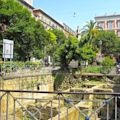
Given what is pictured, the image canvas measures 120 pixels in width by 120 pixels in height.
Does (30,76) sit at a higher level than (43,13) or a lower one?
lower

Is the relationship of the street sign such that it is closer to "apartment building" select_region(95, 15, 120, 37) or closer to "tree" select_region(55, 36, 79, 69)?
"tree" select_region(55, 36, 79, 69)

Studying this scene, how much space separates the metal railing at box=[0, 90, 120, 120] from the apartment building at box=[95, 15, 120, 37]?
70836 mm

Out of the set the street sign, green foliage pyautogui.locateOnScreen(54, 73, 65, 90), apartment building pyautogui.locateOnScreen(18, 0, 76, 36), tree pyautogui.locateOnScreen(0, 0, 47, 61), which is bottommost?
green foliage pyautogui.locateOnScreen(54, 73, 65, 90)

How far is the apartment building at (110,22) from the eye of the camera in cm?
8744

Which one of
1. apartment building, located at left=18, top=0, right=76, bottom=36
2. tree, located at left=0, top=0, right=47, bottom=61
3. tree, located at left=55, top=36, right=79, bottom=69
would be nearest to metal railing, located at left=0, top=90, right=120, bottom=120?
tree, located at left=55, top=36, right=79, bottom=69

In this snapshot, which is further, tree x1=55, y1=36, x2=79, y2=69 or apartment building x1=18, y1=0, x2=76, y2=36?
apartment building x1=18, y1=0, x2=76, y2=36

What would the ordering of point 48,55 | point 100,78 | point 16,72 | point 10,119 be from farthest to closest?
1. point 48,55
2. point 100,78
3. point 16,72
4. point 10,119

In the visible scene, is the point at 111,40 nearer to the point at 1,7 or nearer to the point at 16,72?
the point at 1,7

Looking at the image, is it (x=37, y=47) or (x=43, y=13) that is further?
(x=43, y=13)

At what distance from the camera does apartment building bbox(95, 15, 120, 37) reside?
287 feet

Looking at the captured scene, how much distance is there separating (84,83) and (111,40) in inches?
1626

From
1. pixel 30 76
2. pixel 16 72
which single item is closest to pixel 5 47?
pixel 16 72

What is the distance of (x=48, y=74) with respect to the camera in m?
30.1

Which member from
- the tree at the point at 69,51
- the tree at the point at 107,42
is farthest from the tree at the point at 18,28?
the tree at the point at 107,42
